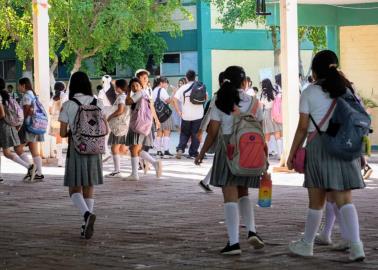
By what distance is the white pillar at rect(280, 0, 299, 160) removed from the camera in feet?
63.7

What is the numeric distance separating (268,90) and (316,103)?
569 inches

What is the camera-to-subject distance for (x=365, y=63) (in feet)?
84.1

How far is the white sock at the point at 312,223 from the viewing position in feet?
30.2

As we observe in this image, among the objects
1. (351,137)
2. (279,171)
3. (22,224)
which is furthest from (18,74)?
(351,137)

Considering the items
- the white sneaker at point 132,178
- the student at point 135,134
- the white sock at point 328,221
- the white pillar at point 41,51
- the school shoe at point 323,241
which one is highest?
the white pillar at point 41,51

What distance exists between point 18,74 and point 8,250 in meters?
46.9

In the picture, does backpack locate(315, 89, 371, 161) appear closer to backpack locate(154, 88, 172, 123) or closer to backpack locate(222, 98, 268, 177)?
backpack locate(222, 98, 268, 177)

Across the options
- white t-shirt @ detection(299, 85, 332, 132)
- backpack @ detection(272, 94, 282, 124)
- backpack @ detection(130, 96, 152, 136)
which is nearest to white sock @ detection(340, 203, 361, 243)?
white t-shirt @ detection(299, 85, 332, 132)

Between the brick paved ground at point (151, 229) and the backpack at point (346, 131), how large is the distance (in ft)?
3.05

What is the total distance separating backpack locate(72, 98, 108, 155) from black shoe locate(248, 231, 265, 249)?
88.8 inches

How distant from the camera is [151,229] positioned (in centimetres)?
1164

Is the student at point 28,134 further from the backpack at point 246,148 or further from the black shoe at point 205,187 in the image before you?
the backpack at point 246,148

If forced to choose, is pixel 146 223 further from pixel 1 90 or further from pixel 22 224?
pixel 1 90

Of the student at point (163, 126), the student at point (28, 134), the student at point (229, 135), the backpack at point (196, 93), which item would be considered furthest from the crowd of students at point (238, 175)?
the student at point (163, 126)
